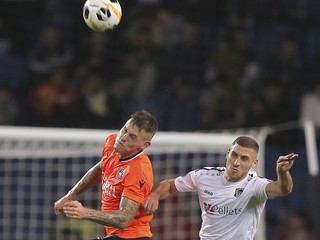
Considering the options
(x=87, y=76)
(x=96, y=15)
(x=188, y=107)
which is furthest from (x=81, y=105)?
(x=96, y=15)

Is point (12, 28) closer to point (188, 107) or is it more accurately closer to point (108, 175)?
point (188, 107)

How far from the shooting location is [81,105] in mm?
12977

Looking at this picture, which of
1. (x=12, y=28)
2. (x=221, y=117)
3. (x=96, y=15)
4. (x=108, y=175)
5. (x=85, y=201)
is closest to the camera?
(x=108, y=175)

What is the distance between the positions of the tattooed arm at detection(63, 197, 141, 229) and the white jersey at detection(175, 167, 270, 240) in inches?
24.9

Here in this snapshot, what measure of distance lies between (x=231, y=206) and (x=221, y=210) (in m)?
0.09

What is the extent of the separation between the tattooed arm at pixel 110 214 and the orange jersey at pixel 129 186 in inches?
2.5

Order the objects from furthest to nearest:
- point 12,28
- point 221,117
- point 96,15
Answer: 1. point 12,28
2. point 221,117
3. point 96,15

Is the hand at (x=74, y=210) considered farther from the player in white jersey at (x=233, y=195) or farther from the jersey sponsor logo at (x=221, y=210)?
the jersey sponsor logo at (x=221, y=210)

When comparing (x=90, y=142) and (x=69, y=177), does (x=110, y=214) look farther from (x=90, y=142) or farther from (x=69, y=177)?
(x=69, y=177)

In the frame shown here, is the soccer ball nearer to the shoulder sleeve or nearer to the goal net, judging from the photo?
the shoulder sleeve

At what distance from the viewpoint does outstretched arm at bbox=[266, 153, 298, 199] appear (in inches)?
257

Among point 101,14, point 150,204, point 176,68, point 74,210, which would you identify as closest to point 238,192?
point 150,204

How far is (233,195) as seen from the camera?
282 inches

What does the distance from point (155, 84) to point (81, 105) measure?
112cm
